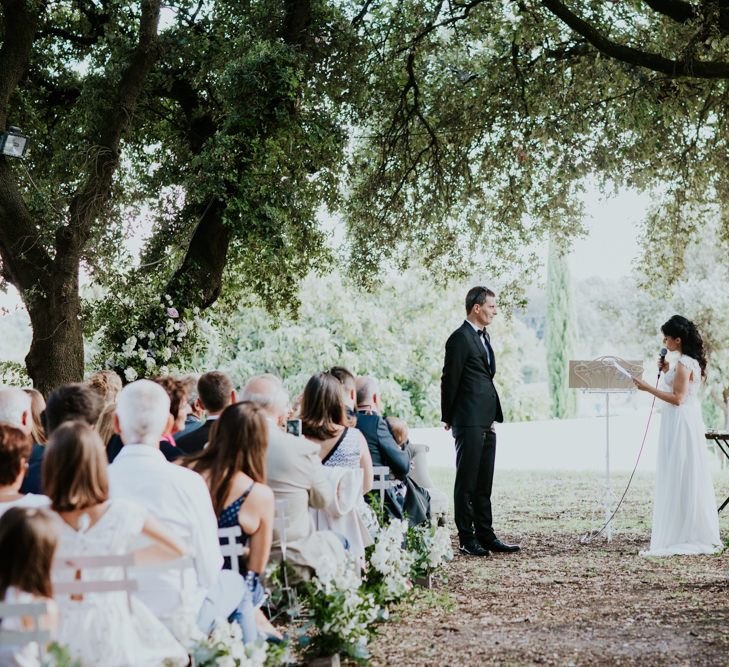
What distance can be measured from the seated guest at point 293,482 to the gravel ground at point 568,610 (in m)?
0.60

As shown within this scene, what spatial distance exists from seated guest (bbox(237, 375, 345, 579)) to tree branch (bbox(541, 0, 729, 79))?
4.24 metres

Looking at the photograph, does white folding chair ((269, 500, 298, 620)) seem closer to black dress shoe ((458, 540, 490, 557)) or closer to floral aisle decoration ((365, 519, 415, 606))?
floral aisle decoration ((365, 519, 415, 606))

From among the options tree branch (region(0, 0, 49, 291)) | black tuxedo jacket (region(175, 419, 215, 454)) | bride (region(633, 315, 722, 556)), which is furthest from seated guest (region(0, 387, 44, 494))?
bride (region(633, 315, 722, 556))

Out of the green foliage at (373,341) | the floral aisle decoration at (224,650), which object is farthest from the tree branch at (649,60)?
the green foliage at (373,341)

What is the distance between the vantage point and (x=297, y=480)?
5086 millimetres

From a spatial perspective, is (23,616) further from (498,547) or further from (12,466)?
(498,547)

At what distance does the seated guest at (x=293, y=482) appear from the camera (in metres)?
5.05

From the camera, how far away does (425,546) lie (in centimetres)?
695

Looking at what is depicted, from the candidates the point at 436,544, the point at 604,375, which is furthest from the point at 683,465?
the point at 436,544

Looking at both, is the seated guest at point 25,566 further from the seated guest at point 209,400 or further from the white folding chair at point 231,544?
the seated guest at point 209,400

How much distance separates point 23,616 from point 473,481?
608cm

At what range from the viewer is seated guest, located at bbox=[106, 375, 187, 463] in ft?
18.2

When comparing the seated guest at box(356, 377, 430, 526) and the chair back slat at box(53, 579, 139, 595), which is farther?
the seated guest at box(356, 377, 430, 526)

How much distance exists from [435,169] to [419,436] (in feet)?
53.0
